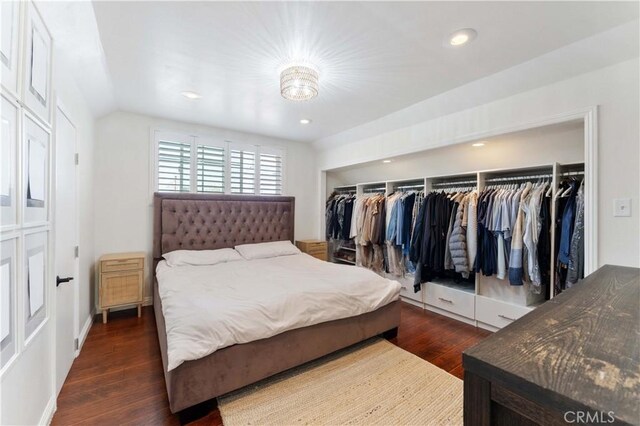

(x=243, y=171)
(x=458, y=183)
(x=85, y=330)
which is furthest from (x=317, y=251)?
(x=85, y=330)

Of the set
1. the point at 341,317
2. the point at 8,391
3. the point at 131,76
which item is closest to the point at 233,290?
the point at 341,317

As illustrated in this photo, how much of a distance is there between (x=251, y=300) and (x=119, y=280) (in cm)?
198

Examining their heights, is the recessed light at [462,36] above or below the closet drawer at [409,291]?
above

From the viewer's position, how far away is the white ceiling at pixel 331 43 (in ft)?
5.03

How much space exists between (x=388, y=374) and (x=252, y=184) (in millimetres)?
3125

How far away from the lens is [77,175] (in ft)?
7.63

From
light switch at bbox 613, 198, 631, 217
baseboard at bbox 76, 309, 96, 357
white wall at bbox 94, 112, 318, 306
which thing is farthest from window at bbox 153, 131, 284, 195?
light switch at bbox 613, 198, 631, 217

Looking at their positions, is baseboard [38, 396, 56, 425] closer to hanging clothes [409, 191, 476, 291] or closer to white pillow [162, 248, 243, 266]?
white pillow [162, 248, 243, 266]

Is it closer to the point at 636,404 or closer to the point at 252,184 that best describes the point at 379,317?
the point at 636,404

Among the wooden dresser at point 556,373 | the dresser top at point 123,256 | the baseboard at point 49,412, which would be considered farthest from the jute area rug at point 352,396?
the dresser top at point 123,256

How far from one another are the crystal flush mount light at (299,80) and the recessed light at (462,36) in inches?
38.7

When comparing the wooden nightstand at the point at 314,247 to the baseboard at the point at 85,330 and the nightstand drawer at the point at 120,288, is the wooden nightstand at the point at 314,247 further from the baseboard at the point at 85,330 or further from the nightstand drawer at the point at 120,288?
the baseboard at the point at 85,330

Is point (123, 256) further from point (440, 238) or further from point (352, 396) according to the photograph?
point (440, 238)

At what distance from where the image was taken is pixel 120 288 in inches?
115
